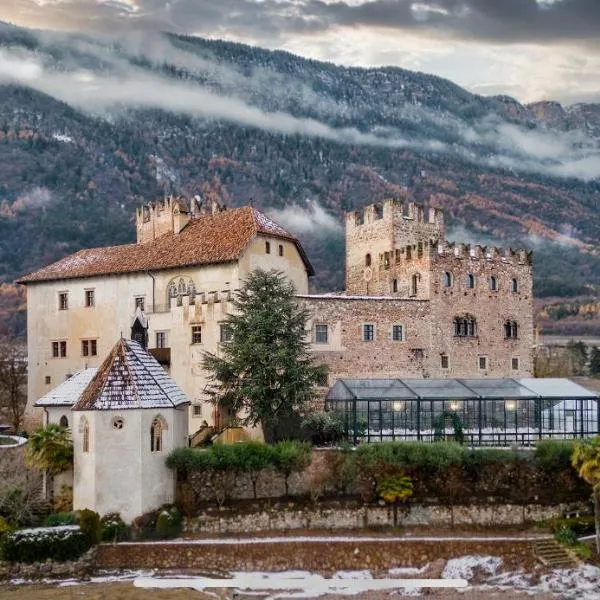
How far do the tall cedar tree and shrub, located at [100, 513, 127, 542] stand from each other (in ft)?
27.4

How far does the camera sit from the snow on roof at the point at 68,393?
4619 cm

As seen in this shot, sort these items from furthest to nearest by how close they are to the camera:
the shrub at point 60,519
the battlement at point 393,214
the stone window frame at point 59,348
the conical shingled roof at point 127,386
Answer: the battlement at point 393,214, the stone window frame at point 59,348, the conical shingled roof at point 127,386, the shrub at point 60,519

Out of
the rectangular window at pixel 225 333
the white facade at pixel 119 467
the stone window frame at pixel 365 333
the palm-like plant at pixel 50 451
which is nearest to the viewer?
the white facade at pixel 119 467

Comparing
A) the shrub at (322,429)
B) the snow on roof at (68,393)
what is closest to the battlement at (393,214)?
the shrub at (322,429)

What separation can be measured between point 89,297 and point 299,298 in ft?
46.5

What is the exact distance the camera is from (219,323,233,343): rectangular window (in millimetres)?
46828

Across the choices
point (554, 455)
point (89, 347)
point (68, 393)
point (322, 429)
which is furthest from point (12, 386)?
point (554, 455)

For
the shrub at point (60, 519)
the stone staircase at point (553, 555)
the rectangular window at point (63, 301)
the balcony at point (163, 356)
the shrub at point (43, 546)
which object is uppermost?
the rectangular window at point (63, 301)

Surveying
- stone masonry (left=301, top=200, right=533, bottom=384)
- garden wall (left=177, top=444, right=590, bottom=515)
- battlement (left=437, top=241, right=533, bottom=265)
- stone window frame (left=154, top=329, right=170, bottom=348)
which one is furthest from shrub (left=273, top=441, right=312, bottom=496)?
battlement (left=437, top=241, right=533, bottom=265)

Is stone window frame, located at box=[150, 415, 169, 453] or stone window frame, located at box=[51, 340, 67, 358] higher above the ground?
stone window frame, located at box=[51, 340, 67, 358]

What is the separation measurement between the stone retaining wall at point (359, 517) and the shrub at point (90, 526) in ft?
11.3

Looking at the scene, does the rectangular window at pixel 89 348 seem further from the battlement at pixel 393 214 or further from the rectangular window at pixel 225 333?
the battlement at pixel 393 214

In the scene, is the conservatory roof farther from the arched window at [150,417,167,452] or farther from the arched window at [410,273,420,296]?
the arched window at [150,417,167,452]

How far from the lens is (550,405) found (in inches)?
1873
